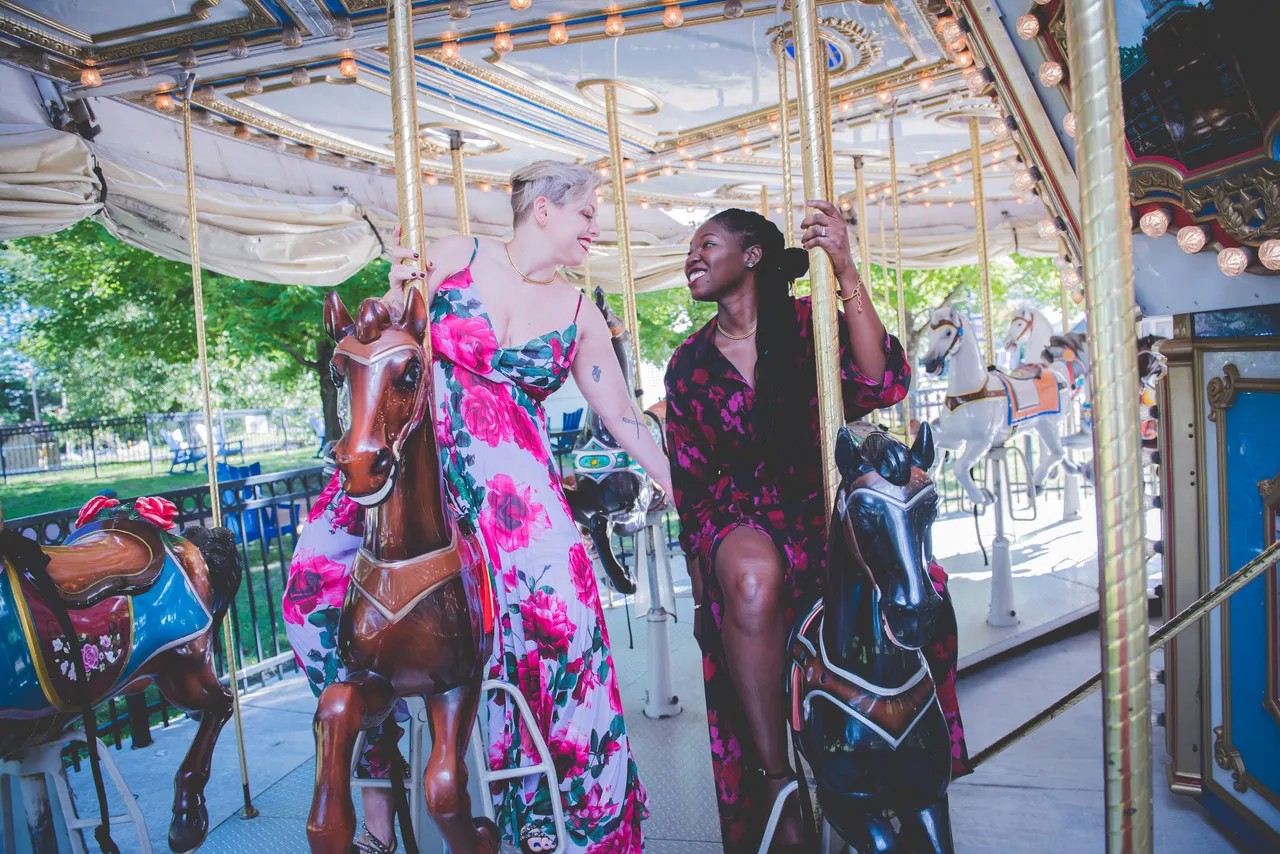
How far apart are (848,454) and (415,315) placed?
871 millimetres

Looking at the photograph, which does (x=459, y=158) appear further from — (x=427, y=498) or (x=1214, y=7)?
(x=1214, y=7)

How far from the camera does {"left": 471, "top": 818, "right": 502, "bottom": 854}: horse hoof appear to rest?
1808 millimetres

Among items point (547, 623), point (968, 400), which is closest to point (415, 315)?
point (547, 623)

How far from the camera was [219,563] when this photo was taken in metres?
2.69

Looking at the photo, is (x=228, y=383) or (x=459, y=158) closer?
(x=459, y=158)

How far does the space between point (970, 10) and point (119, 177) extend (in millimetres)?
3680

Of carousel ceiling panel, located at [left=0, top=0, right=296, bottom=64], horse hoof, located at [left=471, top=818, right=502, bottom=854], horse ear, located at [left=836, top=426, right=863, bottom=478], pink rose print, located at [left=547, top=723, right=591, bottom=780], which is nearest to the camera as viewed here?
horse ear, located at [left=836, top=426, right=863, bottom=478]

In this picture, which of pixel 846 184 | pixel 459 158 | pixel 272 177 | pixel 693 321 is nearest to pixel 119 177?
pixel 272 177

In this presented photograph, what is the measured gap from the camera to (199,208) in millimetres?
4340

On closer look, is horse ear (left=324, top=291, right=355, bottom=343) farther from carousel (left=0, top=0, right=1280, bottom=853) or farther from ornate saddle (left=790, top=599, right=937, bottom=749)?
ornate saddle (left=790, top=599, right=937, bottom=749)

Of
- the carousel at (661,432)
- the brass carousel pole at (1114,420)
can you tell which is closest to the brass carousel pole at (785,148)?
the carousel at (661,432)

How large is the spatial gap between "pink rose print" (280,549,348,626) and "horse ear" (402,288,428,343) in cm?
76

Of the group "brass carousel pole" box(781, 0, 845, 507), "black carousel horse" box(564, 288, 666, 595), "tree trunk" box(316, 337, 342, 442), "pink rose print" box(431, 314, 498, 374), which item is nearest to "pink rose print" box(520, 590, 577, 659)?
"pink rose print" box(431, 314, 498, 374)

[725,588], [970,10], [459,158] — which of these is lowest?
[725,588]
